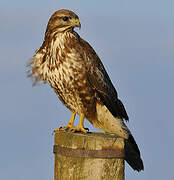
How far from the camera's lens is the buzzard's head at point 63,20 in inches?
277

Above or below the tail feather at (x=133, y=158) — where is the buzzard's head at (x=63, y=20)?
above

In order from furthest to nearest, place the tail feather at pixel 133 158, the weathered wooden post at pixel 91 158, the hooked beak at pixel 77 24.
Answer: the hooked beak at pixel 77 24
the tail feather at pixel 133 158
the weathered wooden post at pixel 91 158

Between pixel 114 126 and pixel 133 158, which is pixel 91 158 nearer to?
pixel 133 158

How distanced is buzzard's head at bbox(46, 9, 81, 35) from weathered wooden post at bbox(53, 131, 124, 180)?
2.07 m

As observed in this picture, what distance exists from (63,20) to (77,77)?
2.96ft

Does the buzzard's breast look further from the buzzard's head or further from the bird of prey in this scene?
the buzzard's head

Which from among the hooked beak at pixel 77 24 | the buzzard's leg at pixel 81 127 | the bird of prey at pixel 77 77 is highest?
the hooked beak at pixel 77 24

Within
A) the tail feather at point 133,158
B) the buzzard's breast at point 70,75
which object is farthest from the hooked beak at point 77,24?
the tail feather at point 133,158

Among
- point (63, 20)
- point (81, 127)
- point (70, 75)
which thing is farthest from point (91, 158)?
point (63, 20)

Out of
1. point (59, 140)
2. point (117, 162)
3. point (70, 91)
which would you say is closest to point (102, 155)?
point (117, 162)

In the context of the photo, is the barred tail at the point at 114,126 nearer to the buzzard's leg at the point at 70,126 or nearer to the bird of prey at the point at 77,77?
the bird of prey at the point at 77,77

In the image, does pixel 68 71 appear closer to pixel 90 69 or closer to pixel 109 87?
pixel 90 69

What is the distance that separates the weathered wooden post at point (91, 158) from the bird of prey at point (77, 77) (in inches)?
49.6

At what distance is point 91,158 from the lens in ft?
17.9
